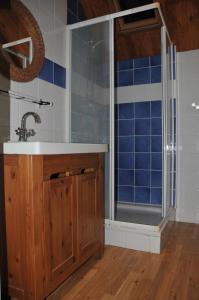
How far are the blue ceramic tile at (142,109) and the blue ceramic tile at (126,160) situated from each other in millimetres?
476

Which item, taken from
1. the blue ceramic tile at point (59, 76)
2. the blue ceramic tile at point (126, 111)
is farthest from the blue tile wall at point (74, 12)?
the blue ceramic tile at point (126, 111)

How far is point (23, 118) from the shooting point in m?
1.56

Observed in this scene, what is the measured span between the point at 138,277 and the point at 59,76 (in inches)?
65.5

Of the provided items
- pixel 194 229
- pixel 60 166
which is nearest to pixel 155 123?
pixel 194 229

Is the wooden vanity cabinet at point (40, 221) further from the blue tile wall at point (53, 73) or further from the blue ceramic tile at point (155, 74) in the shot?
the blue ceramic tile at point (155, 74)

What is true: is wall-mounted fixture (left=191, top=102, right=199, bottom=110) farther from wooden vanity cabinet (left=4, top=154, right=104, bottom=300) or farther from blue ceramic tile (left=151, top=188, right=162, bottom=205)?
wooden vanity cabinet (left=4, top=154, right=104, bottom=300)

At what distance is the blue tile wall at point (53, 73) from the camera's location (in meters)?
1.93

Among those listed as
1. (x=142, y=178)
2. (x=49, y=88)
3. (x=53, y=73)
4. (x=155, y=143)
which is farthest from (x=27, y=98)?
(x=142, y=178)

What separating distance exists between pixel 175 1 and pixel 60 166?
2132 millimetres

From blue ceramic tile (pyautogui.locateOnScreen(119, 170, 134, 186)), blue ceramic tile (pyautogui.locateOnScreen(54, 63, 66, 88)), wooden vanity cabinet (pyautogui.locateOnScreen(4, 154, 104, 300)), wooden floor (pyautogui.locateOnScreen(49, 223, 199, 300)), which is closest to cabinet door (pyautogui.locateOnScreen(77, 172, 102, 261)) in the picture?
wooden vanity cabinet (pyautogui.locateOnScreen(4, 154, 104, 300))

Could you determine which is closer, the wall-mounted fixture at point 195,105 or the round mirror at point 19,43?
the round mirror at point 19,43

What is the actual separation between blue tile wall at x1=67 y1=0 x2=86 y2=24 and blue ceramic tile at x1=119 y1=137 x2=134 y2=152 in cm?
136

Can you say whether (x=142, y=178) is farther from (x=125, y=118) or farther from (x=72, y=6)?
(x=72, y=6)

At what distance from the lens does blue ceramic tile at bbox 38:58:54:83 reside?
1.90 meters
